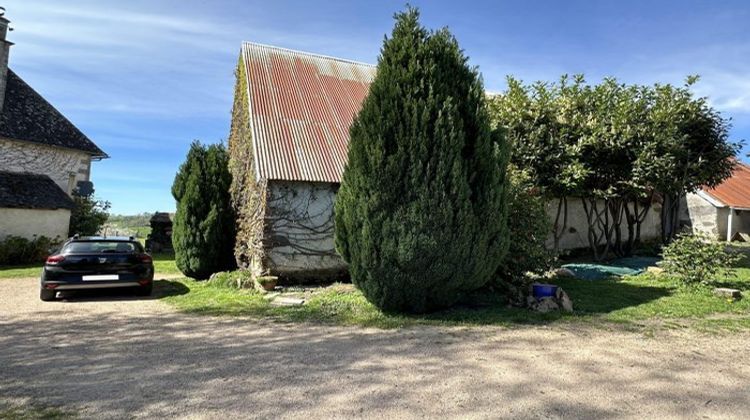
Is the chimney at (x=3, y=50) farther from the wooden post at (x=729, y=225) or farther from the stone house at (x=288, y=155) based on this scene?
the wooden post at (x=729, y=225)

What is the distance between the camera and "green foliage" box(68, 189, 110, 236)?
58.1 ft

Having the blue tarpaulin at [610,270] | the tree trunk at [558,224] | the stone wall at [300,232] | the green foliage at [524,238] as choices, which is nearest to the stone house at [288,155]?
the stone wall at [300,232]

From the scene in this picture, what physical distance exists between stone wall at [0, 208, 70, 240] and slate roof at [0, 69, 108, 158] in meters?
3.57

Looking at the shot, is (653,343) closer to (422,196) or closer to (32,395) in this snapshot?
(422,196)

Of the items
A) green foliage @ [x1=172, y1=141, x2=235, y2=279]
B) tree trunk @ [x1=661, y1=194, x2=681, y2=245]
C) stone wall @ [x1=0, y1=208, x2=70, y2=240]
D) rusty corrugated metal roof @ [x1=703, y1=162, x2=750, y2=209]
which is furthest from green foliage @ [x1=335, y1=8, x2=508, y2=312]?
rusty corrugated metal roof @ [x1=703, y1=162, x2=750, y2=209]

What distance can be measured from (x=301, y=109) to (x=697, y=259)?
1035 centimetres

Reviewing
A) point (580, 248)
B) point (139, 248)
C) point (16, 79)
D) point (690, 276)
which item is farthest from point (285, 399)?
point (16, 79)

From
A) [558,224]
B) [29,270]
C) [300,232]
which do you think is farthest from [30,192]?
[558,224]

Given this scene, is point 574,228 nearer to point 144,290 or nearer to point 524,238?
point 524,238

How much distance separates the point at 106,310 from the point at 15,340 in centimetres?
200

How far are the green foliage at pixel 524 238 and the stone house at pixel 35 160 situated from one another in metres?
16.8

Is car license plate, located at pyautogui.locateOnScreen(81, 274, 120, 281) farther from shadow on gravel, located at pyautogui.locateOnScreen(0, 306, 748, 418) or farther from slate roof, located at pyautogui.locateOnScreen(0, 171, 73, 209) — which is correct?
slate roof, located at pyautogui.locateOnScreen(0, 171, 73, 209)

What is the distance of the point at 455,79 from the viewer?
6656 mm

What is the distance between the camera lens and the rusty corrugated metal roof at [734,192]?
2295cm
